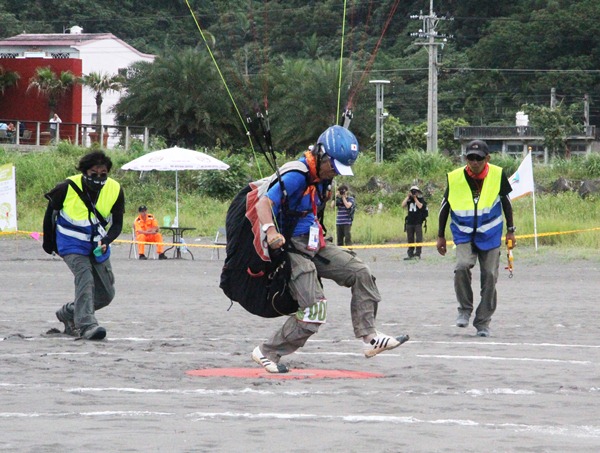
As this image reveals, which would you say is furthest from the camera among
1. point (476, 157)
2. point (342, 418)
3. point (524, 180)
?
point (524, 180)

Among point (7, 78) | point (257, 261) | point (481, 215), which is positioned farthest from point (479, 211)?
point (7, 78)

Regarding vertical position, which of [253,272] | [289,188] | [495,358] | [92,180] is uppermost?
[92,180]

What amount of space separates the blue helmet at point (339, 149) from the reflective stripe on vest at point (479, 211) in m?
3.55

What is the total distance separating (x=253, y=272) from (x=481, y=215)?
3885mm

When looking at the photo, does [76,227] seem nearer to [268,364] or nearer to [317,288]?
[268,364]

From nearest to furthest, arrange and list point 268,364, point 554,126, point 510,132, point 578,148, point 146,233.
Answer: point 268,364 < point 146,233 < point 554,126 < point 578,148 < point 510,132

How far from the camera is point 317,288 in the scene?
861 cm

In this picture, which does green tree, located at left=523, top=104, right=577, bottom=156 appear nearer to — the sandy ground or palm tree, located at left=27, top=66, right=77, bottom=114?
palm tree, located at left=27, top=66, right=77, bottom=114

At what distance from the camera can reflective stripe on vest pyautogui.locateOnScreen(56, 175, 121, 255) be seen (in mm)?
10922

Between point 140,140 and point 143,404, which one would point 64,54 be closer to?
point 140,140

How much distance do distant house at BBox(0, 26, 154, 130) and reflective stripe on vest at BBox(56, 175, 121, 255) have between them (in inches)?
2212

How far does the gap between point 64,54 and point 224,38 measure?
2617 inches

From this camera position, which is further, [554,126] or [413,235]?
[554,126]

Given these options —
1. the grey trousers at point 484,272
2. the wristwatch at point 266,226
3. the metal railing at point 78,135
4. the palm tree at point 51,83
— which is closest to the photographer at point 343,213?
the grey trousers at point 484,272
